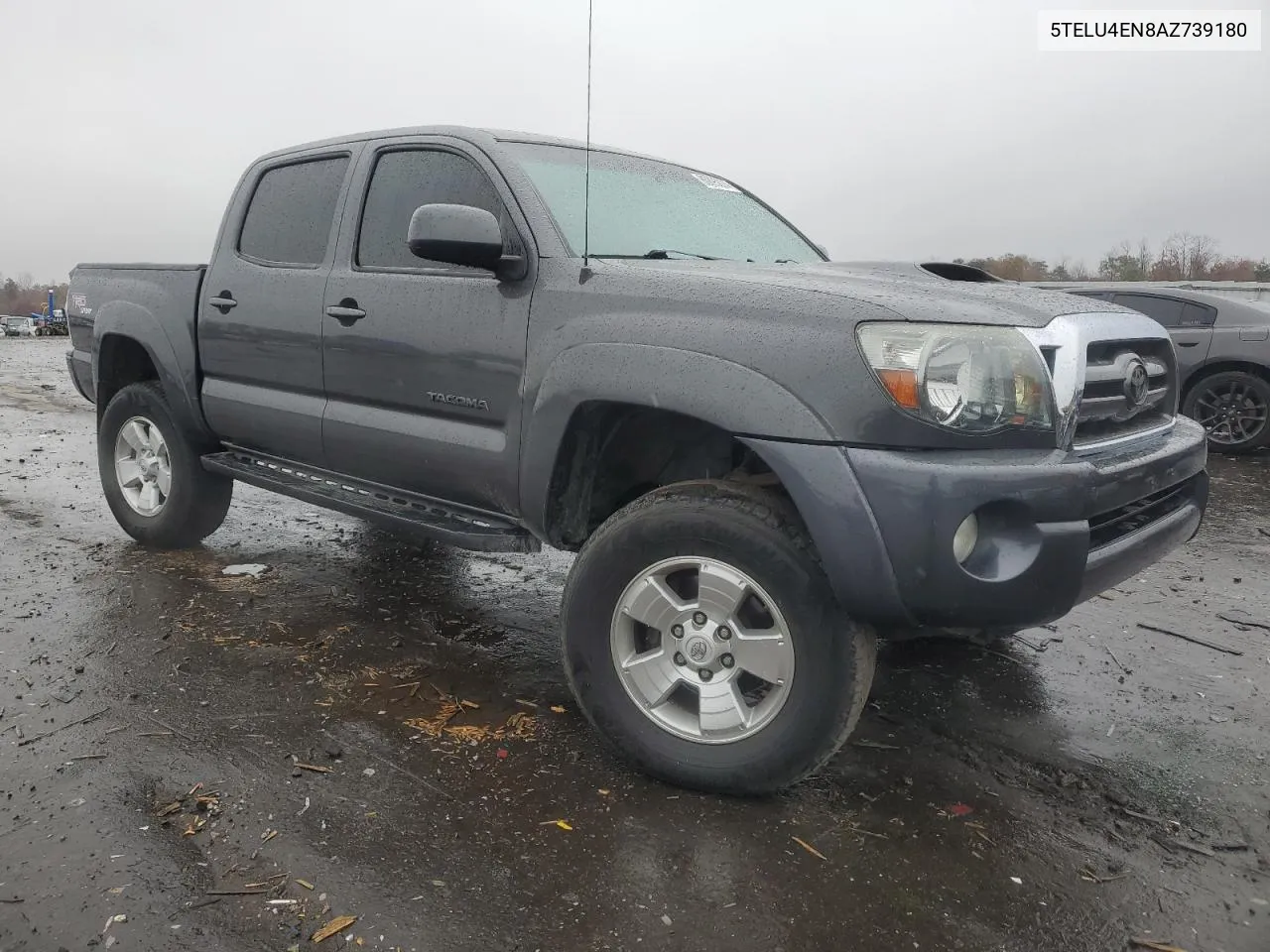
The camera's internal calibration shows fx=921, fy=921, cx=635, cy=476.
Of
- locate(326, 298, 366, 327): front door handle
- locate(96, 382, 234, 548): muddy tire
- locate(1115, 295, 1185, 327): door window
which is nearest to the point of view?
locate(326, 298, 366, 327): front door handle

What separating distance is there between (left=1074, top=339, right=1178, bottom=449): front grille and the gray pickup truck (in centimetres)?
1

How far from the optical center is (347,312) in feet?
11.5

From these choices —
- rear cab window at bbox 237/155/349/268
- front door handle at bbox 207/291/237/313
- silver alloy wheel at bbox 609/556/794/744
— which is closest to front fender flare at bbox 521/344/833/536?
silver alloy wheel at bbox 609/556/794/744

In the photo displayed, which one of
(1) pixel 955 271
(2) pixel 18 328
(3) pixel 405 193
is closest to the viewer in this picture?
(1) pixel 955 271

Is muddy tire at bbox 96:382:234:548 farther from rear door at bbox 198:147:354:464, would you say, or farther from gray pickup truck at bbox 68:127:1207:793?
gray pickup truck at bbox 68:127:1207:793

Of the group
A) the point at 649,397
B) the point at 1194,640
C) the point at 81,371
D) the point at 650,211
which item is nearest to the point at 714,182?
the point at 650,211

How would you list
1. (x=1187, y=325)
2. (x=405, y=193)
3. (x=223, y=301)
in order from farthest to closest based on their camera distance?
(x=1187, y=325) < (x=223, y=301) < (x=405, y=193)

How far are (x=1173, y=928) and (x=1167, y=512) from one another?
1178 millimetres

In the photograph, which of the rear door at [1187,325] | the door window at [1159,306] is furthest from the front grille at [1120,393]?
the door window at [1159,306]

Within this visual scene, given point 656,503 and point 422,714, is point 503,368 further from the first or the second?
point 422,714

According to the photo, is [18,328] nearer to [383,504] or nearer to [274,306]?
[274,306]

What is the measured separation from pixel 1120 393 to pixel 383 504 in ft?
8.16

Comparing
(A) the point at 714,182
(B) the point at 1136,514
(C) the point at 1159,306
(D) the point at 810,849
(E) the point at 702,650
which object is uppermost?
(A) the point at 714,182

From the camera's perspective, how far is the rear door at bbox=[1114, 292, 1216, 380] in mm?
8344
